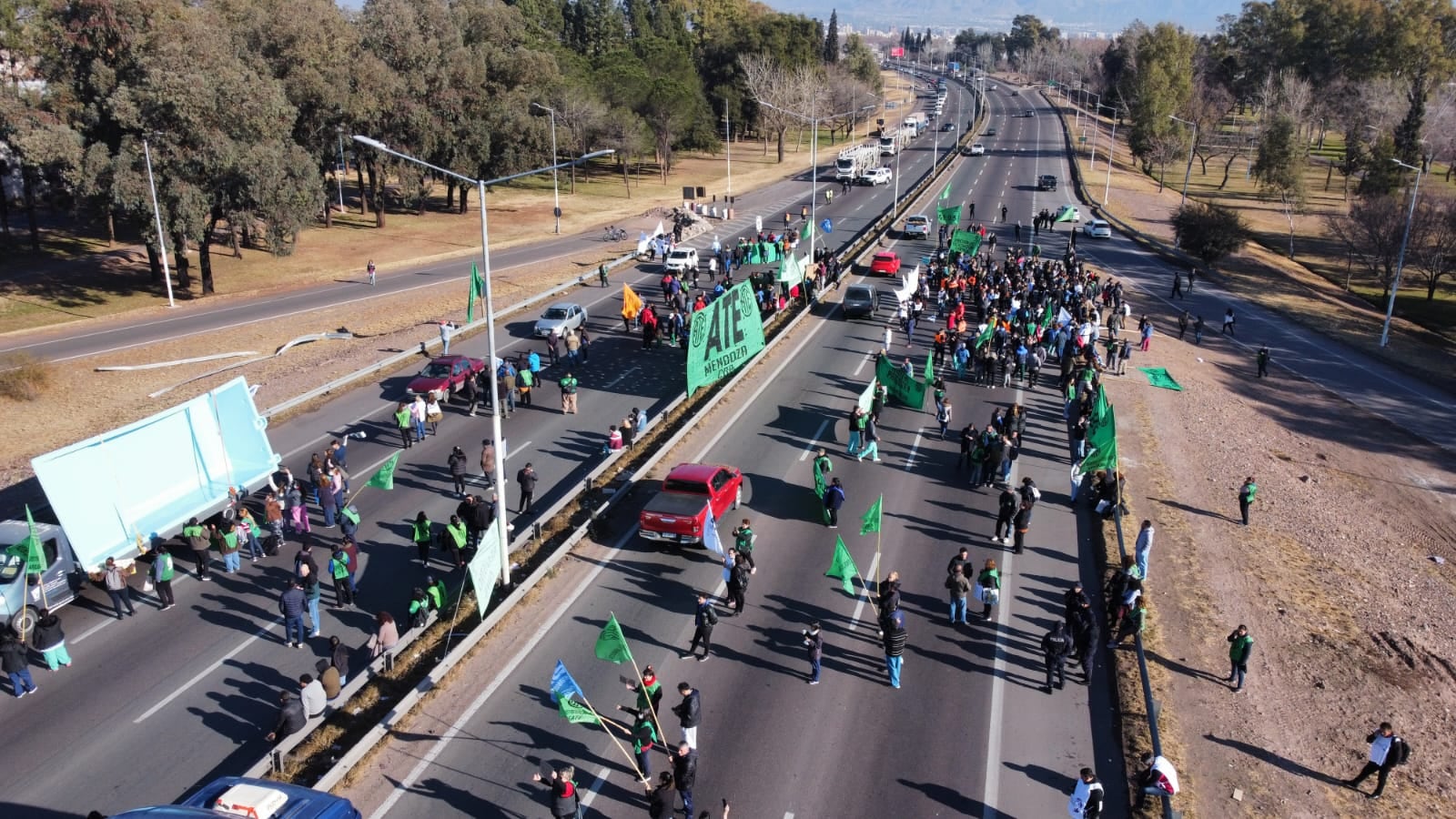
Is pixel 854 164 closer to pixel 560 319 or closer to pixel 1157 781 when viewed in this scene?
pixel 560 319

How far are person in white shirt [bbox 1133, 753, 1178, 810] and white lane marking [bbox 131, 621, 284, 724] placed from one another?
47.6 feet

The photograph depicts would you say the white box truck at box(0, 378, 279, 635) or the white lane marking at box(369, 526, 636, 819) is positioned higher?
the white box truck at box(0, 378, 279, 635)

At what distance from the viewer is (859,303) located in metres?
38.9

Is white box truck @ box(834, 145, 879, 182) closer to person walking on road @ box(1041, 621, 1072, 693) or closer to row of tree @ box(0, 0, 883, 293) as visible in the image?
row of tree @ box(0, 0, 883, 293)

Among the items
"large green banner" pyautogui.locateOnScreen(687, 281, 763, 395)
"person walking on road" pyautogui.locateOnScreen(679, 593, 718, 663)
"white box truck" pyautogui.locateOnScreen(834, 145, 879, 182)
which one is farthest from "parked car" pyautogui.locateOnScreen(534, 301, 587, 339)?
"white box truck" pyautogui.locateOnScreen(834, 145, 879, 182)

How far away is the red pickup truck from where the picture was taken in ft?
64.8

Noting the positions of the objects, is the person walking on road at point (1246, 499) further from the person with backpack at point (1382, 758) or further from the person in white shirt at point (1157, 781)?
the person in white shirt at point (1157, 781)

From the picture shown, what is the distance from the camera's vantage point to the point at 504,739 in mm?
14484

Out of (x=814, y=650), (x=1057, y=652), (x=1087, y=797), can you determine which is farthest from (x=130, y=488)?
(x=1087, y=797)

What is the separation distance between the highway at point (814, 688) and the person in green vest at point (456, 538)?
2.23 m

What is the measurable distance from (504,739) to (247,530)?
29.0ft

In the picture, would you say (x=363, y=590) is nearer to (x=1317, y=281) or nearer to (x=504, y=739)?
(x=504, y=739)

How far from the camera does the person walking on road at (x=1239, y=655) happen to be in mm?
15789

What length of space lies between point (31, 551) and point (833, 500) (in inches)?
594
